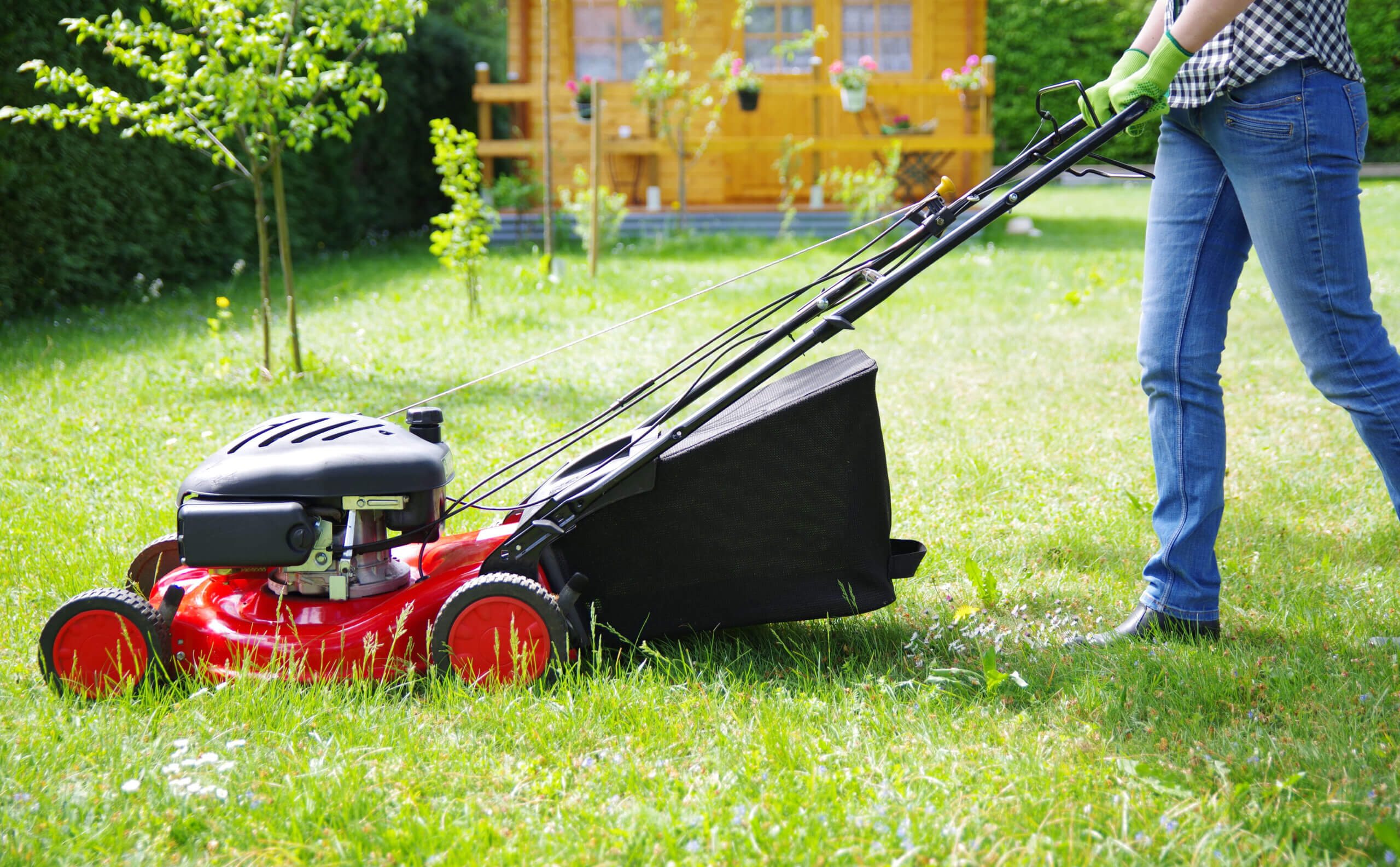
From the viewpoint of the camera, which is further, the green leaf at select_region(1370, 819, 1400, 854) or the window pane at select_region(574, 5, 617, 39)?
the window pane at select_region(574, 5, 617, 39)

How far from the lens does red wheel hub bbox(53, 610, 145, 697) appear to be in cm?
205

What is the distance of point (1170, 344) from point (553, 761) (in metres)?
1.39

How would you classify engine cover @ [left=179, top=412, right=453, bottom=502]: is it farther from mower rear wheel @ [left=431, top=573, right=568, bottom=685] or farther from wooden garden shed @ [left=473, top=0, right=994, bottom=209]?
wooden garden shed @ [left=473, top=0, right=994, bottom=209]

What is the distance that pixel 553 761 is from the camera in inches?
72.1

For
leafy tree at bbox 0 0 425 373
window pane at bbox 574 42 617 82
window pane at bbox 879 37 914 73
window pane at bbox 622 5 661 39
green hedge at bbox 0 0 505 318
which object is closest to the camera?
leafy tree at bbox 0 0 425 373

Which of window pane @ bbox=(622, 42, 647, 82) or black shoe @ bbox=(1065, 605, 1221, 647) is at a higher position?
window pane @ bbox=(622, 42, 647, 82)

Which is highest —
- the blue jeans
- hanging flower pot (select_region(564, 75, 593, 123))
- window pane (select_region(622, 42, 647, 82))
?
window pane (select_region(622, 42, 647, 82))

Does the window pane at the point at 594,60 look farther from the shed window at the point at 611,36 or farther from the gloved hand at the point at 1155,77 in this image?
the gloved hand at the point at 1155,77

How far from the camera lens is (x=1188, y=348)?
2213 mm

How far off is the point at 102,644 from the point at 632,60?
1168 cm

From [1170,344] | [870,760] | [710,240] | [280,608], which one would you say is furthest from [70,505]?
[710,240]

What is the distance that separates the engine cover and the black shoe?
1308mm

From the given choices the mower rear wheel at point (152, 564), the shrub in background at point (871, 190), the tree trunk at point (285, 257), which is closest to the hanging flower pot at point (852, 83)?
the shrub in background at point (871, 190)

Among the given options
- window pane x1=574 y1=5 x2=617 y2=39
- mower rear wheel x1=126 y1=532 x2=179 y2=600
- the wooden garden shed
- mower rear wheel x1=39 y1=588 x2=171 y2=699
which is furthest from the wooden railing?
mower rear wheel x1=39 y1=588 x2=171 y2=699
